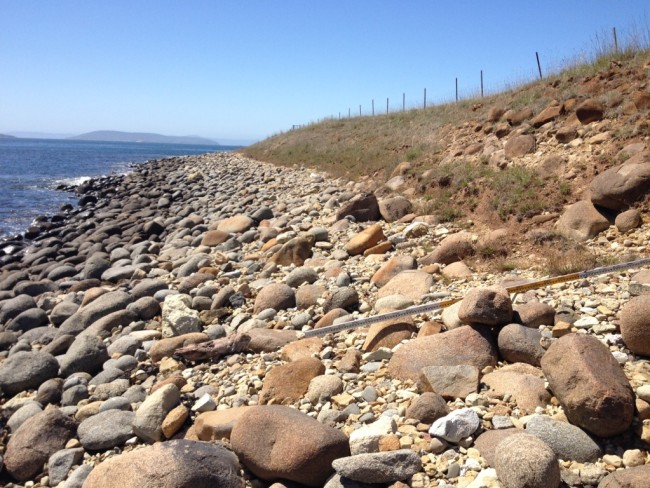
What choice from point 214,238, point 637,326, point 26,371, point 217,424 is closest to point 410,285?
point 637,326

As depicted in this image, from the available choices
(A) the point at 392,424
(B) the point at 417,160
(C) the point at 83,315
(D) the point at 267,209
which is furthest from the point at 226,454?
(B) the point at 417,160

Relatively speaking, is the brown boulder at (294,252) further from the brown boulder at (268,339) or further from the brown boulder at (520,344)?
the brown boulder at (520,344)

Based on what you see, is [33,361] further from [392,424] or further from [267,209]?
[267,209]

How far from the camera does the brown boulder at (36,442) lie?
4133 mm

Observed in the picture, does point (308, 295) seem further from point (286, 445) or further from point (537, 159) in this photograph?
point (537, 159)

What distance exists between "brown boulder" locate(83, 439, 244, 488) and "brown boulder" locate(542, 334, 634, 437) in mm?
2163

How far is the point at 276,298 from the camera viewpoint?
6.38 m

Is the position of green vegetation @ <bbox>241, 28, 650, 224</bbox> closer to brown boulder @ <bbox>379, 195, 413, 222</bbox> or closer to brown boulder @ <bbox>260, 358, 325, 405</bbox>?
brown boulder @ <bbox>379, 195, 413, 222</bbox>

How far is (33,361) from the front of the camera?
5715 millimetres

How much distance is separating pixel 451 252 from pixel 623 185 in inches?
95.9

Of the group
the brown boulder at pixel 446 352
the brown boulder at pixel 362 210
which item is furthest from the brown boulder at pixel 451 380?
the brown boulder at pixel 362 210

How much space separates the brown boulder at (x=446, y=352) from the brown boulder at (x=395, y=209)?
5111mm

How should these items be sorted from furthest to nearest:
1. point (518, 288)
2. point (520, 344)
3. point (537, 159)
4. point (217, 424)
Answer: point (537, 159)
point (518, 288)
point (520, 344)
point (217, 424)

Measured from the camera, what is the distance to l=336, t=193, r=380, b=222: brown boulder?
9383mm
